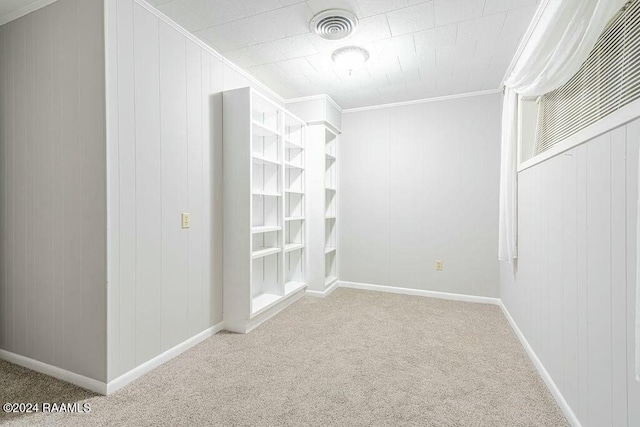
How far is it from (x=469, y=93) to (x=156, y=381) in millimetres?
3960

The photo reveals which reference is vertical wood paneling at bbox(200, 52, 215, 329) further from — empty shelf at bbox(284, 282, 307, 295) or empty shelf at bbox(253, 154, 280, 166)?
empty shelf at bbox(284, 282, 307, 295)

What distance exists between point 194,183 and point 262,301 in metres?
1.30

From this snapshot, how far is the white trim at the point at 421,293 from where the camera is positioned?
3443 mm

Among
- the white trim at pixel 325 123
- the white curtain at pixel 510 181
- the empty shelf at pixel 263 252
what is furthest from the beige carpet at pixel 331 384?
the white trim at pixel 325 123

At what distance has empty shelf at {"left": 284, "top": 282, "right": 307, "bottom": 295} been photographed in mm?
3293

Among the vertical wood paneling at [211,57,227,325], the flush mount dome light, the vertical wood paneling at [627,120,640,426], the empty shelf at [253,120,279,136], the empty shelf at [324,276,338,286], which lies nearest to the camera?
the vertical wood paneling at [627,120,640,426]

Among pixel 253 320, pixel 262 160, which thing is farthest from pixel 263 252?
pixel 262 160

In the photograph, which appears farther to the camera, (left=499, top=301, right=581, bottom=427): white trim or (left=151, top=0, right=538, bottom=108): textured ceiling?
(left=151, top=0, right=538, bottom=108): textured ceiling

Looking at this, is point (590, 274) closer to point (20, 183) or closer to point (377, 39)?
point (377, 39)

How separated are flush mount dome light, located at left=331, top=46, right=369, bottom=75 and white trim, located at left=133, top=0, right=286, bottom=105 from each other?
92 cm

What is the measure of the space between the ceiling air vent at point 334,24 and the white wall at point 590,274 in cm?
157

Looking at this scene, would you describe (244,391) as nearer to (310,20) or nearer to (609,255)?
(609,255)

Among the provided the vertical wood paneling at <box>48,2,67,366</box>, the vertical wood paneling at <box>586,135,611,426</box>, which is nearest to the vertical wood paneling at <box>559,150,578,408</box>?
the vertical wood paneling at <box>586,135,611,426</box>

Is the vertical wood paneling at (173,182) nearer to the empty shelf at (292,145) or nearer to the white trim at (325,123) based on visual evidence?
the empty shelf at (292,145)
